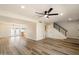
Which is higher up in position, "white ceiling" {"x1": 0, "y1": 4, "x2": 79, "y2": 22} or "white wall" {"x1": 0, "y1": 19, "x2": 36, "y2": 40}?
"white ceiling" {"x1": 0, "y1": 4, "x2": 79, "y2": 22}

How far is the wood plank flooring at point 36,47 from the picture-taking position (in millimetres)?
2438

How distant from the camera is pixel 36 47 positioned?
2514 millimetres

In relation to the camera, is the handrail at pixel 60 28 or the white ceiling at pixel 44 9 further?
the handrail at pixel 60 28

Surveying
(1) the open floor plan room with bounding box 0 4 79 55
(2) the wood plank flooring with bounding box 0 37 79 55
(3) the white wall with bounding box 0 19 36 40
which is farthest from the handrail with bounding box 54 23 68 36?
(3) the white wall with bounding box 0 19 36 40

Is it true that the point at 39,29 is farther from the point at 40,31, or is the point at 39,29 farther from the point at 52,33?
the point at 52,33

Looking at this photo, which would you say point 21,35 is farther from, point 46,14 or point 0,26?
point 46,14

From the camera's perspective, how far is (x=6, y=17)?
242 cm

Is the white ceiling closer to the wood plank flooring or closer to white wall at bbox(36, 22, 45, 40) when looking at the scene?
white wall at bbox(36, 22, 45, 40)

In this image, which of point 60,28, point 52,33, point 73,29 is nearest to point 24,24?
point 52,33

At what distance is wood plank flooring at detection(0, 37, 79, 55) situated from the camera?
8.00 ft

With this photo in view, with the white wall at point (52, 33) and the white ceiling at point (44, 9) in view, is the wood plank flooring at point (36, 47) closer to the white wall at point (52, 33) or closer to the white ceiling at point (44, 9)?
the white wall at point (52, 33)

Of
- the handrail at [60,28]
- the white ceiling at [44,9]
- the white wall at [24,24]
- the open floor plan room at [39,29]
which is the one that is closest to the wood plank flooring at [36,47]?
the open floor plan room at [39,29]

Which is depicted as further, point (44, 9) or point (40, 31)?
point (40, 31)
